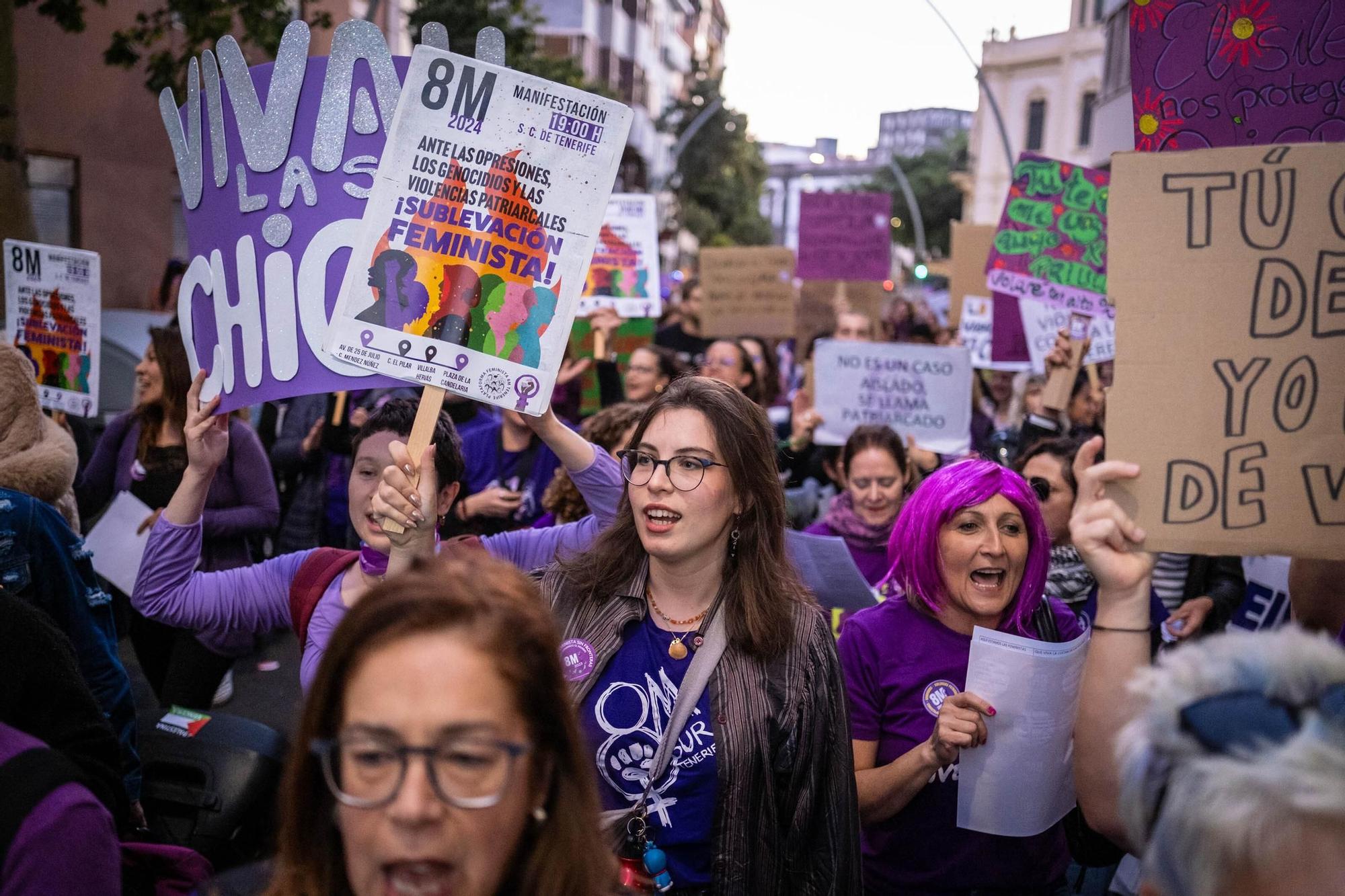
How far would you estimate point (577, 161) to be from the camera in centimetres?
280

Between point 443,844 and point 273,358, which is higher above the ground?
point 273,358

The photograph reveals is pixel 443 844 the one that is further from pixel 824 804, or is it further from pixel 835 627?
pixel 835 627

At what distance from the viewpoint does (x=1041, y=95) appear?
173ft

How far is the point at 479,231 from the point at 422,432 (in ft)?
1.64

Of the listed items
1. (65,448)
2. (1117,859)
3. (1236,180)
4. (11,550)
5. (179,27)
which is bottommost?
(1117,859)

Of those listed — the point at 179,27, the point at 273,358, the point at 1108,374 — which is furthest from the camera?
the point at 179,27

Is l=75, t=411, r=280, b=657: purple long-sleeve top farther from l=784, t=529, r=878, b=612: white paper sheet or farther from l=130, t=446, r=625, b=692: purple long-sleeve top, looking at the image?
l=784, t=529, r=878, b=612: white paper sheet

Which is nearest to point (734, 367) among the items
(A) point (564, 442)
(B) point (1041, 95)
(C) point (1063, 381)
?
(C) point (1063, 381)

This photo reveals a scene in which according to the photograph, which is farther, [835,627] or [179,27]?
[179,27]

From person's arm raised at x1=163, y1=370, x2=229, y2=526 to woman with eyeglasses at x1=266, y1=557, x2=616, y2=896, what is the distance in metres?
1.60

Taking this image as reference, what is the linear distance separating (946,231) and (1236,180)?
72.9 metres

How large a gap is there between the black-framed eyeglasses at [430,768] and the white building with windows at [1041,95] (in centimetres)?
4971

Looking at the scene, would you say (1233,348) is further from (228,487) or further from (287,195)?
(228,487)

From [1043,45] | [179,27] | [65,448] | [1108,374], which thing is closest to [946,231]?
[1043,45]
